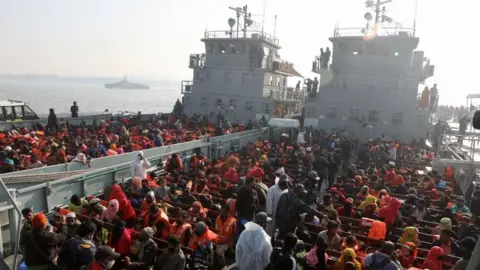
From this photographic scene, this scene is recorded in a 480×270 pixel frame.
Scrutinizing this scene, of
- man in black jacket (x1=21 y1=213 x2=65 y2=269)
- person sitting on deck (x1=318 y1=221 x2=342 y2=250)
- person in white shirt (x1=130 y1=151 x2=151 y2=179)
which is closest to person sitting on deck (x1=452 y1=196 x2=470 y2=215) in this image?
person sitting on deck (x1=318 y1=221 x2=342 y2=250)

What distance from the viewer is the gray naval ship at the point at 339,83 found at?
25312mm

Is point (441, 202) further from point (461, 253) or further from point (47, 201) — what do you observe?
point (47, 201)

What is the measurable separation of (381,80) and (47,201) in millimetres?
23346

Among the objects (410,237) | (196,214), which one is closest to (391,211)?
(410,237)

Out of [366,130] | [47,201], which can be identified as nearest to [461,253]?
[47,201]

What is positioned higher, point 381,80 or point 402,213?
point 381,80

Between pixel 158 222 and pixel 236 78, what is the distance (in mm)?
24815

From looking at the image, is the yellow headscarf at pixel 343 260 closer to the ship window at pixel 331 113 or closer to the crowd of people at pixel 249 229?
the crowd of people at pixel 249 229

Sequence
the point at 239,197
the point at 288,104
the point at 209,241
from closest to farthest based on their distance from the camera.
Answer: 1. the point at 209,241
2. the point at 239,197
3. the point at 288,104

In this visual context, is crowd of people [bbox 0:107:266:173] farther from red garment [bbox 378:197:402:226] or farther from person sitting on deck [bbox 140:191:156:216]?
red garment [bbox 378:197:402:226]

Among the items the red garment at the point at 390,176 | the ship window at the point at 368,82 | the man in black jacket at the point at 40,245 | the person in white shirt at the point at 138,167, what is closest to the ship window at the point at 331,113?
the ship window at the point at 368,82

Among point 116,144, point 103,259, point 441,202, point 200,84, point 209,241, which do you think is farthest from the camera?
point 200,84

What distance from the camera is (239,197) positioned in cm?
756

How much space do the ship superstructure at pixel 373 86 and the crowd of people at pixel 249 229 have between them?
14702mm
